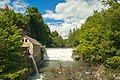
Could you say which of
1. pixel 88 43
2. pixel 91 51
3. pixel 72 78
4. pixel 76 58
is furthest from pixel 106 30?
pixel 76 58

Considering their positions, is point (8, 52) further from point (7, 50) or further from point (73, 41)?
point (73, 41)

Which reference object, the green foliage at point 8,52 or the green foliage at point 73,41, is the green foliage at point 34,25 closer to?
the green foliage at point 73,41

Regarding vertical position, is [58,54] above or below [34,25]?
below

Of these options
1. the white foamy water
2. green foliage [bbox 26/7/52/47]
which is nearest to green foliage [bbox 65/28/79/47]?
green foliage [bbox 26/7/52/47]

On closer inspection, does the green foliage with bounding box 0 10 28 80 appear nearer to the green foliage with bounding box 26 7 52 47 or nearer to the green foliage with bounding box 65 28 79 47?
the green foliage with bounding box 26 7 52 47

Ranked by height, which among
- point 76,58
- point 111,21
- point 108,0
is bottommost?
point 76,58

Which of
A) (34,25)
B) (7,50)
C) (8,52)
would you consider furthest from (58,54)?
(7,50)

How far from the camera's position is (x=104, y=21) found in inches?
1250

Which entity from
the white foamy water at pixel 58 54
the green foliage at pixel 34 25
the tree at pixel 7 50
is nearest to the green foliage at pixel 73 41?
the green foliage at pixel 34 25

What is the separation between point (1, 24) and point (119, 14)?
11.5 meters

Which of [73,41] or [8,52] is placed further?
[73,41]

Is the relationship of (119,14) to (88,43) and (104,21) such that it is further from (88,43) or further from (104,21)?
(88,43)

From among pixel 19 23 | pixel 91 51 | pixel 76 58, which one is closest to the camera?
pixel 91 51

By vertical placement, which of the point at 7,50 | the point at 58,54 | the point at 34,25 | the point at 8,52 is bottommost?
the point at 58,54
